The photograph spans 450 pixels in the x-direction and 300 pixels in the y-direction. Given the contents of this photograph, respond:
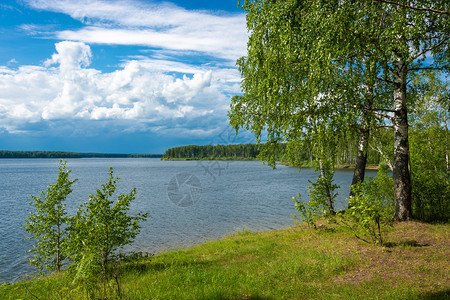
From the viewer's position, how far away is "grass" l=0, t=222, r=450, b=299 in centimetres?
654

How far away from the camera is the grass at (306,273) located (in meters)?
6.54

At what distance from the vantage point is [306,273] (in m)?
7.79

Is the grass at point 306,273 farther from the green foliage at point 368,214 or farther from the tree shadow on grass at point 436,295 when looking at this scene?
the green foliage at point 368,214

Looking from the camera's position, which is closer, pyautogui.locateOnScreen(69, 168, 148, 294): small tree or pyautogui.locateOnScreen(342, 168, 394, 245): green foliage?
pyautogui.locateOnScreen(69, 168, 148, 294): small tree

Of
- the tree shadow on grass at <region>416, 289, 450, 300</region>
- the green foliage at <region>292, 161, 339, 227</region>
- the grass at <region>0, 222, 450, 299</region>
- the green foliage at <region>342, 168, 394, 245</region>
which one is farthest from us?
the green foliage at <region>292, 161, 339, 227</region>

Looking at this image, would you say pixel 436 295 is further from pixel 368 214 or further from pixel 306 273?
pixel 368 214

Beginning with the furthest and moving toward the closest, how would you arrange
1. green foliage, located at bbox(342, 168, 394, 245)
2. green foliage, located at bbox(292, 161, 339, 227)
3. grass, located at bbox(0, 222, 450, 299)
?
green foliage, located at bbox(292, 161, 339, 227) < green foliage, located at bbox(342, 168, 394, 245) < grass, located at bbox(0, 222, 450, 299)

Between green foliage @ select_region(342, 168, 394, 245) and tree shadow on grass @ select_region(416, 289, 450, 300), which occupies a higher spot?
green foliage @ select_region(342, 168, 394, 245)

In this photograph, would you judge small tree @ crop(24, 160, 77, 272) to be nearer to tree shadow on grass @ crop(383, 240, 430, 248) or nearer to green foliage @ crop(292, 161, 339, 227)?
green foliage @ crop(292, 161, 339, 227)

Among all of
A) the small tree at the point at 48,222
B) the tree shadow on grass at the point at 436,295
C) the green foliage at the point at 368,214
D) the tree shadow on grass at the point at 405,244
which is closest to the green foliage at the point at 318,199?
the green foliage at the point at 368,214

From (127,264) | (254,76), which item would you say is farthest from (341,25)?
(127,264)

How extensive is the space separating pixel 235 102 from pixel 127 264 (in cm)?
1134

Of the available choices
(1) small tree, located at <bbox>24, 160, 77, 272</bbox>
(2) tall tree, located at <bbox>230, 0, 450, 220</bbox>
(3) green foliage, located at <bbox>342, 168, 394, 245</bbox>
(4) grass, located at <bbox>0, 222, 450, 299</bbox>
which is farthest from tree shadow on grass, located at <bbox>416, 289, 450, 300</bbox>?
(1) small tree, located at <bbox>24, 160, 77, 272</bbox>

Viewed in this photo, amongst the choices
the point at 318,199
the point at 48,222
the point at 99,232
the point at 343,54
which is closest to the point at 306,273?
the point at 99,232
